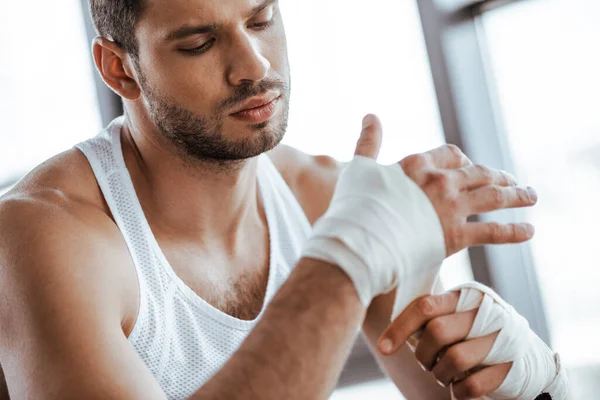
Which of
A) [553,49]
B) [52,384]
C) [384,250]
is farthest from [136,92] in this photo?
[553,49]

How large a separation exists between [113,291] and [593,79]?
1.39 metres

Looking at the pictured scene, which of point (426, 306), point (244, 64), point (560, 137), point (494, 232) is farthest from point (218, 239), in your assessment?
point (560, 137)

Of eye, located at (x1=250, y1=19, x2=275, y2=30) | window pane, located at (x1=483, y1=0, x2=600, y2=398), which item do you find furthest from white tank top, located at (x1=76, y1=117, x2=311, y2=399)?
window pane, located at (x1=483, y1=0, x2=600, y2=398)

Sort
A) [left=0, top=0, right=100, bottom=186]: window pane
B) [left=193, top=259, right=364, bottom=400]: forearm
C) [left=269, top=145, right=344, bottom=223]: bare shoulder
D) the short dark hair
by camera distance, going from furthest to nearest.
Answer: [left=0, top=0, right=100, bottom=186]: window pane → [left=269, top=145, right=344, bottom=223]: bare shoulder → the short dark hair → [left=193, top=259, right=364, bottom=400]: forearm

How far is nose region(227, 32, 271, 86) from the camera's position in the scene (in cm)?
150

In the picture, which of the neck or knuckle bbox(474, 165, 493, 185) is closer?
knuckle bbox(474, 165, 493, 185)

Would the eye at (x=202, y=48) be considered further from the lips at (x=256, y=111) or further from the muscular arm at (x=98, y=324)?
the muscular arm at (x=98, y=324)

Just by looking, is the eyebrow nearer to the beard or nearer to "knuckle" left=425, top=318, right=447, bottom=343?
the beard

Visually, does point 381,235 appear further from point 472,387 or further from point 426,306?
point 472,387

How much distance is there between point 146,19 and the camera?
5.16ft

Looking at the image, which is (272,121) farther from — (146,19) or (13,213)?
(13,213)

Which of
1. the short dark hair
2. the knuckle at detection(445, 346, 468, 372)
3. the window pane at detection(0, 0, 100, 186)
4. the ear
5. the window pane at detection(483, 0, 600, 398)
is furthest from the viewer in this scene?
the window pane at detection(0, 0, 100, 186)

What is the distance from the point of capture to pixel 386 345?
3.68ft

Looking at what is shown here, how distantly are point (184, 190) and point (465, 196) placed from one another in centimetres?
74
